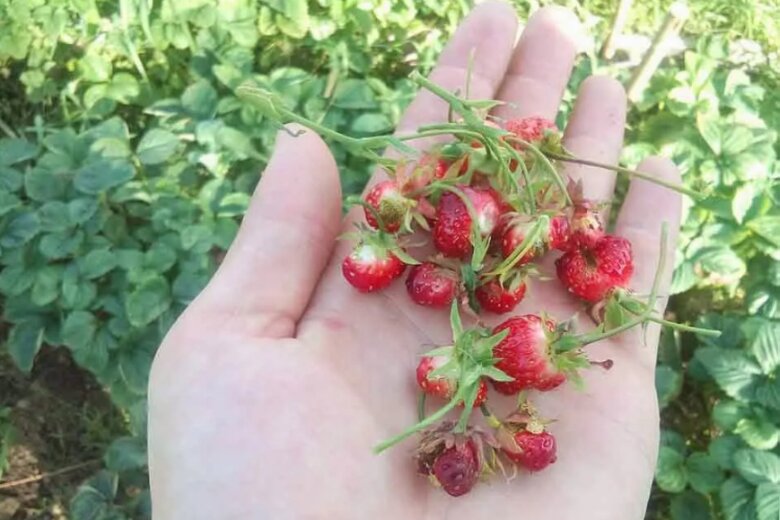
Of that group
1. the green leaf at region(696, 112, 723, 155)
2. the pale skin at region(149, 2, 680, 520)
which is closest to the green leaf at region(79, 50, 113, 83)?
the pale skin at region(149, 2, 680, 520)

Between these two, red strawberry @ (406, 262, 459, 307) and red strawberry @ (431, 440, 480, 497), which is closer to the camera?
red strawberry @ (431, 440, 480, 497)

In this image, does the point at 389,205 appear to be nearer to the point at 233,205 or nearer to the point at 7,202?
the point at 233,205

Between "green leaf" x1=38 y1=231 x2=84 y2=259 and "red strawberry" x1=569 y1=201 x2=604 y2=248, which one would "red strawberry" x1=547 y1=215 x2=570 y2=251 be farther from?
"green leaf" x1=38 y1=231 x2=84 y2=259

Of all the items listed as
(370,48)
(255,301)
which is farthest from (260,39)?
(255,301)

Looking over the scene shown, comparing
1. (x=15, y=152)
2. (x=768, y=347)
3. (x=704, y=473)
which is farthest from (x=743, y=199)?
(x=15, y=152)

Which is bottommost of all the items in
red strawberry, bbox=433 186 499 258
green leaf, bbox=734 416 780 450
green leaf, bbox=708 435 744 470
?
green leaf, bbox=708 435 744 470

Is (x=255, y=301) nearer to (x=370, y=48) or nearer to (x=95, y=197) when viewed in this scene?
(x=95, y=197)

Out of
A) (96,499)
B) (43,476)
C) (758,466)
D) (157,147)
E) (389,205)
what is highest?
(389,205)
